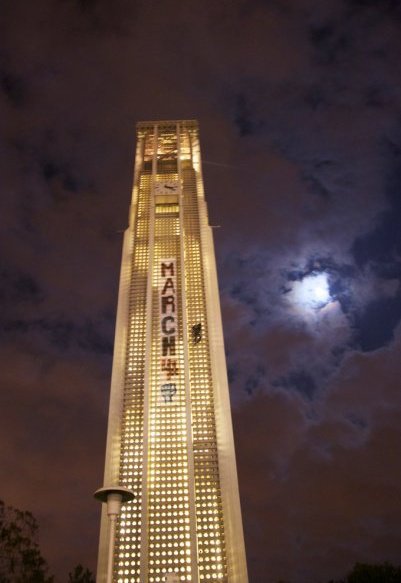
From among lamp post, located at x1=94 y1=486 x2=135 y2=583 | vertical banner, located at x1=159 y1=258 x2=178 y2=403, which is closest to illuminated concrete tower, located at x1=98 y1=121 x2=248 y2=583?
vertical banner, located at x1=159 y1=258 x2=178 y2=403

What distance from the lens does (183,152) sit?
45.7 metres

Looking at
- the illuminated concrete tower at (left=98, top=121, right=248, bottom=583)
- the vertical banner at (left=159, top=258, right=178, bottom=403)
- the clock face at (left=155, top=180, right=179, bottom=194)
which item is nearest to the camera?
the illuminated concrete tower at (left=98, top=121, right=248, bottom=583)

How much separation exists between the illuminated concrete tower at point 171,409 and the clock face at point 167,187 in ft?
0.29

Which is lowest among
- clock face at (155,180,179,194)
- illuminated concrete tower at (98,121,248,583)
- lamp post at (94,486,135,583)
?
lamp post at (94,486,135,583)

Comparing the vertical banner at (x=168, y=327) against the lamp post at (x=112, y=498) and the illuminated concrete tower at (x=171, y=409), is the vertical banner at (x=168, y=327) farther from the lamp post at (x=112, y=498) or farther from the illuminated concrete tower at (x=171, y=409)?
the lamp post at (x=112, y=498)

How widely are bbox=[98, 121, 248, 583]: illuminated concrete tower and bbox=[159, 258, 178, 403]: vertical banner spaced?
0.07 metres

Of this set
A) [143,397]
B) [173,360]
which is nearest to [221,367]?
[173,360]

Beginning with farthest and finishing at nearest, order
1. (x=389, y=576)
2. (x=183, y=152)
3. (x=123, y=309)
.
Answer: (x=183, y=152) → (x=389, y=576) → (x=123, y=309)

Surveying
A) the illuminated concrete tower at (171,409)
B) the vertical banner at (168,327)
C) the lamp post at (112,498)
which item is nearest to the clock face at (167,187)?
the illuminated concrete tower at (171,409)

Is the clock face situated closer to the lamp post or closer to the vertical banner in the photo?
the vertical banner

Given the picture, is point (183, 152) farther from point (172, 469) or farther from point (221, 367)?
point (172, 469)

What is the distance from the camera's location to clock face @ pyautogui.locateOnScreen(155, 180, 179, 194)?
40281 millimetres

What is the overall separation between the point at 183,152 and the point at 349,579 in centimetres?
3948

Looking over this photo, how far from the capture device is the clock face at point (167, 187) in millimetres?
40281
